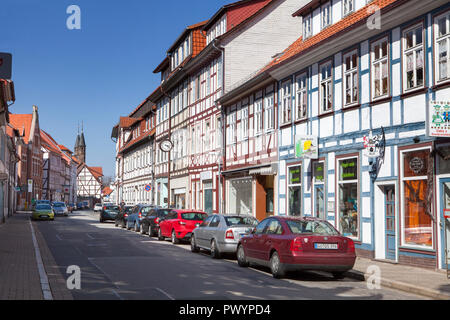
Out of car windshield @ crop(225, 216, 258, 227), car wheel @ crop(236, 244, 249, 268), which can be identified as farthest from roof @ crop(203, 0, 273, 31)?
car wheel @ crop(236, 244, 249, 268)

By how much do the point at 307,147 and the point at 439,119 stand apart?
7361 millimetres

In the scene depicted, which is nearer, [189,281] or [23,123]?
[189,281]

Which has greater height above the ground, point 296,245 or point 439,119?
point 439,119

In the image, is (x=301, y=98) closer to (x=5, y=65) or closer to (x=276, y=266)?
(x=276, y=266)

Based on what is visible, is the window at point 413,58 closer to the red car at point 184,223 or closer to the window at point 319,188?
the window at point 319,188

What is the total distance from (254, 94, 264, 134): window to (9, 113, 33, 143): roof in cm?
6991

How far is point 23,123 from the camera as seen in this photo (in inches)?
3625

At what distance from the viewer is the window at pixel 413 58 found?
1455cm

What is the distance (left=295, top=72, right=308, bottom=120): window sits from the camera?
21078 mm

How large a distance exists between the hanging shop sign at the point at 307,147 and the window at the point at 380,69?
3620 millimetres

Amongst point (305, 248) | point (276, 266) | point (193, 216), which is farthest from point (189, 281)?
point (193, 216)

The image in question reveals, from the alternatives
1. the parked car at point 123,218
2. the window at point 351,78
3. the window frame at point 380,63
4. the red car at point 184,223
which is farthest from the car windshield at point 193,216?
the parked car at point 123,218
